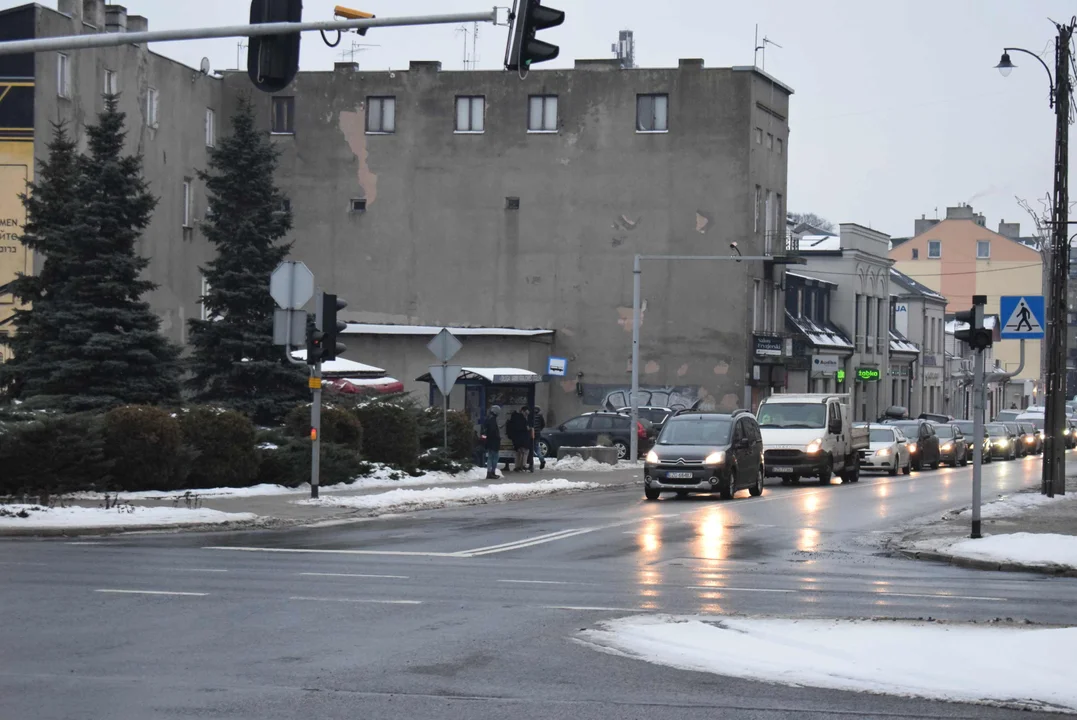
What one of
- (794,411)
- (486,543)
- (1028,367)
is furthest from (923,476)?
(1028,367)

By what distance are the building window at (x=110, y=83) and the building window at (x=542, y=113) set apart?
59.4ft

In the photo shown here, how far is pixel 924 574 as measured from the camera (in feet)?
56.9

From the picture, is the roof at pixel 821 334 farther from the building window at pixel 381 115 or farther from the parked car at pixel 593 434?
the parked car at pixel 593 434

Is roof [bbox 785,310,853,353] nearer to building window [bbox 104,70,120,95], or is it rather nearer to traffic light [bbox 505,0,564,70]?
building window [bbox 104,70,120,95]

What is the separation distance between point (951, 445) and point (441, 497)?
32971 millimetres

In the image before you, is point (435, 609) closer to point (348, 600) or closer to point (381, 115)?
point (348, 600)

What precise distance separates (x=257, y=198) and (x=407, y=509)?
15.4 meters

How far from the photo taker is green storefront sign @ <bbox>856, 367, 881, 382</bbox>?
8075cm

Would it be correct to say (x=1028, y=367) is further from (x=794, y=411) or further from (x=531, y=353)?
(x=794, y=411)

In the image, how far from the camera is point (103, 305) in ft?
107

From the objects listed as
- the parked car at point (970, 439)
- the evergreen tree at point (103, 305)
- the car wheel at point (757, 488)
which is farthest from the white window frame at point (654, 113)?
the evergreen tree at point (103, 305)

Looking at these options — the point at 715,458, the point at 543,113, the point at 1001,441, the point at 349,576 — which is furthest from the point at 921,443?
the point at 349,576

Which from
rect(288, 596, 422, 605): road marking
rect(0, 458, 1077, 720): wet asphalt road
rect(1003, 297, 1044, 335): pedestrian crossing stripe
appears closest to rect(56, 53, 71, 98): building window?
rect(0, 458, 1077, 720): wet asphalt road

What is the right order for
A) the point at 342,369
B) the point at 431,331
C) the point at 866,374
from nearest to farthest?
the point at 342,369, the point at 431,331, the point at 866,374
